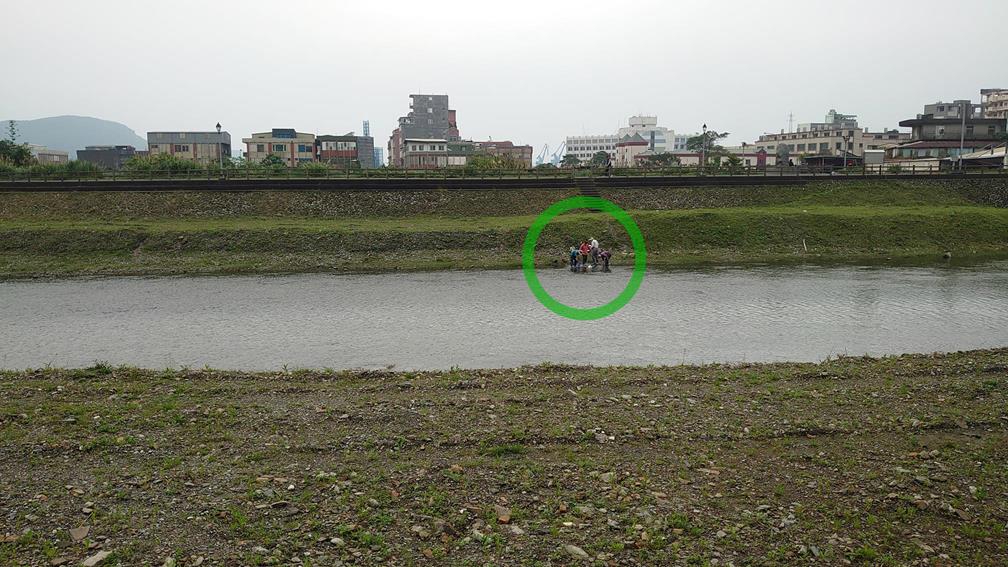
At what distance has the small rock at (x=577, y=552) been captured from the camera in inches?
371

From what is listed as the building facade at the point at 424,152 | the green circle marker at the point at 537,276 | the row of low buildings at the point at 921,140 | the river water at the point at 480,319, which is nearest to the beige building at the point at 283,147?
the building facade at the point at 424,152

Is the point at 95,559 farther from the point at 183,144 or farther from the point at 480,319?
the point at 183,144

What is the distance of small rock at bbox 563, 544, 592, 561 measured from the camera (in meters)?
9.42

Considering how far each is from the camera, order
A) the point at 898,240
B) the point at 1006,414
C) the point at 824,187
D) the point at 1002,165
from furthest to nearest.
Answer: the point at 1002,165
the point at 824,187
the point at 898,240
the point at 1006,414

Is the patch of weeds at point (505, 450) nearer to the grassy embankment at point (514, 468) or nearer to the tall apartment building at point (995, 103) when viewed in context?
the grassy embankment at point (514, 468)

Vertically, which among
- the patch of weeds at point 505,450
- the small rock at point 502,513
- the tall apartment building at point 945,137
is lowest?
the small rock at point 502,513

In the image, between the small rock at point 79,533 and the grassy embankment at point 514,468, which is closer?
the grassy embankment at point 514,468

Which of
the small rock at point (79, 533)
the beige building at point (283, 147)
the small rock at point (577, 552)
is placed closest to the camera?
the small rock at point (577, 552)

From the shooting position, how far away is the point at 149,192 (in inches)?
2180

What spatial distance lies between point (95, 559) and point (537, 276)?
97.9ft

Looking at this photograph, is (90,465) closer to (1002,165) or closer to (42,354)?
(42,354)

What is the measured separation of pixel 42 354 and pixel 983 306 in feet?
117

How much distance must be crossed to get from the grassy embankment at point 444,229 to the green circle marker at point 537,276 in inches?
27.1

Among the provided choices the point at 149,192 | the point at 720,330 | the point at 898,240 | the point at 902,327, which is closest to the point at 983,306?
the point at 902,327
